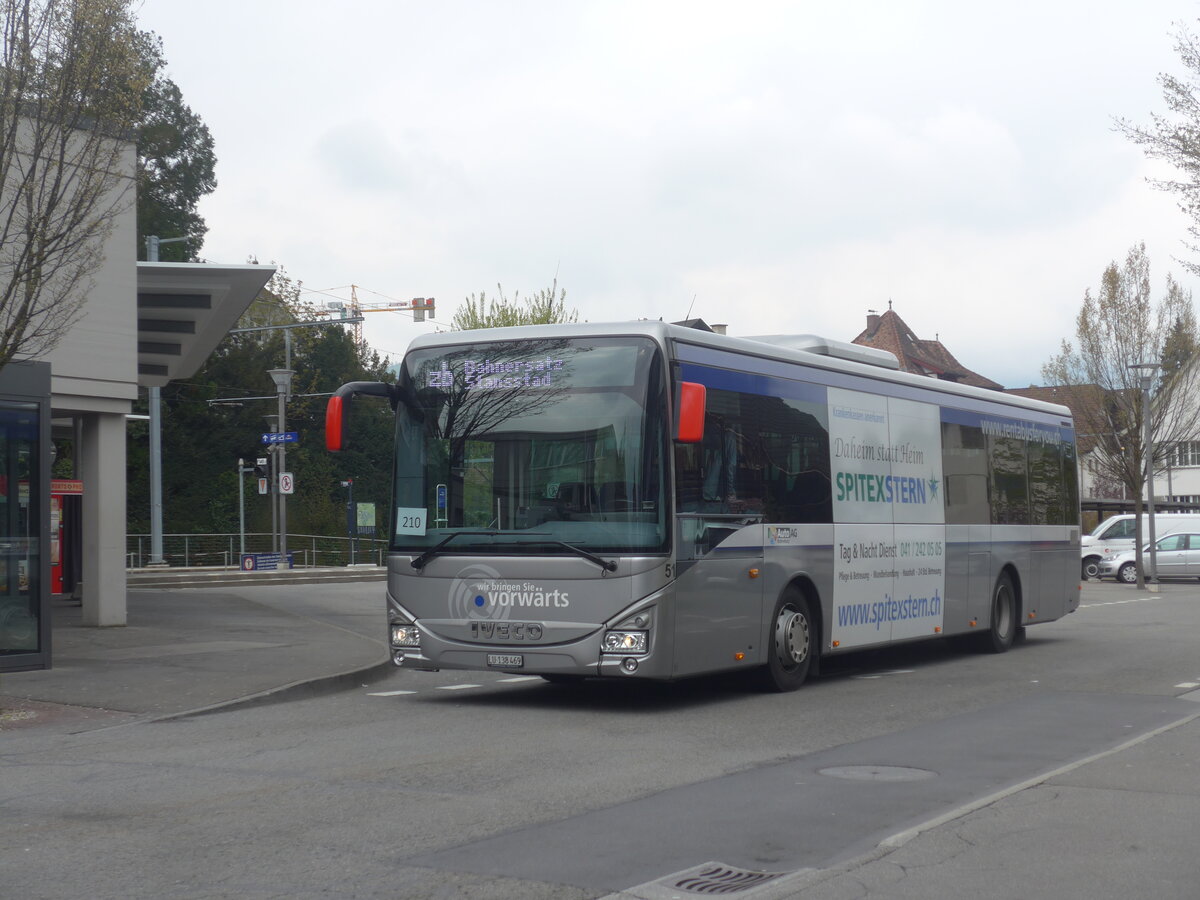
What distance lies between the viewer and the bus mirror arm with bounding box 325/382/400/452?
11.2 meters

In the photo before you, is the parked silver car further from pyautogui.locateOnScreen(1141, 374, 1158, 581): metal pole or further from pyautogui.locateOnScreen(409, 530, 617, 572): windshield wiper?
pyautogui.locateOnScreen(409, 530, 617, 572): windshield wiper

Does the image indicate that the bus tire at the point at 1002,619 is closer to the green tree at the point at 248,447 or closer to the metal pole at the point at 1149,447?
the metal pole at the point at 1149,447

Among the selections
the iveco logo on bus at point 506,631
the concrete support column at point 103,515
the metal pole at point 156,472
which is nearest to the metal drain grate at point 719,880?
the iveco logo on bus at point 506,631

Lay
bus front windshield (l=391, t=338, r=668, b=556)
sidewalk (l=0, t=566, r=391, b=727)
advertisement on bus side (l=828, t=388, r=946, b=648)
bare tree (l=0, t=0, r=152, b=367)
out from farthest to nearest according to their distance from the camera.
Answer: advertisement on bus side (l=828, t=388, r=946, b=648) → sidewalk (l=0, t=566, r=391, b=727) → bare tree (l=0, t=0, r=152, b=367) → bus front windshield (l=391, t=338, r=668, b=556)

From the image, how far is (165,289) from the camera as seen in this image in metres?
21.7

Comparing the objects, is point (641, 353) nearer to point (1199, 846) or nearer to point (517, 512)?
point (517, 512)

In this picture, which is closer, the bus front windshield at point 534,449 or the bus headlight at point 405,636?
the bus front windshield at point 534,449

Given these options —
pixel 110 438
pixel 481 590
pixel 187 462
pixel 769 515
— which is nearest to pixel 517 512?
pixel 481 590

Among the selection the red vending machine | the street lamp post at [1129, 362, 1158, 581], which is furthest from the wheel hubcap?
the street lamp post at [1129, 362, 1158, 581]

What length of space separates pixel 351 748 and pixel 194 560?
132 ft

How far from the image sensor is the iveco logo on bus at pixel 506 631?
11.2 meters

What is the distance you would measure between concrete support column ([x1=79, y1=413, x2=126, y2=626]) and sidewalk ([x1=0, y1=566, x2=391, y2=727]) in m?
0.44

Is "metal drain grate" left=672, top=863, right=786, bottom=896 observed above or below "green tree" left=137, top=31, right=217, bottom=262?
below

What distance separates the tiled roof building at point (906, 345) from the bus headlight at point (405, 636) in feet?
246
